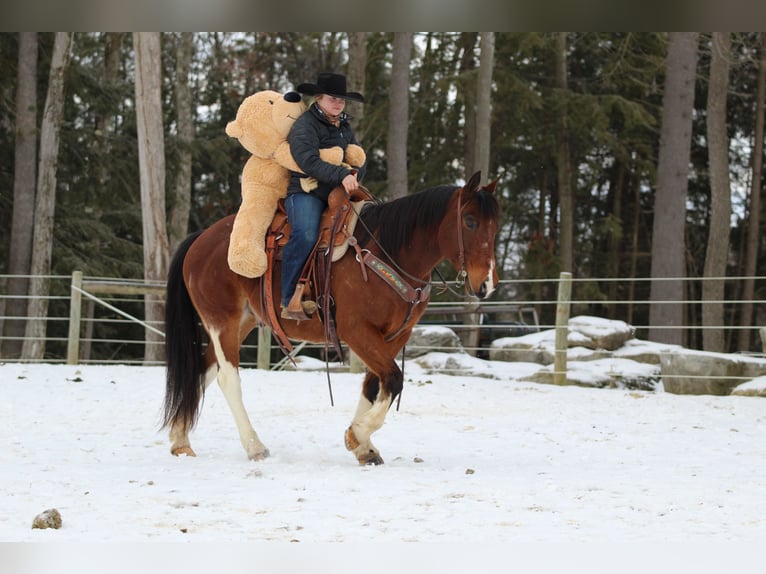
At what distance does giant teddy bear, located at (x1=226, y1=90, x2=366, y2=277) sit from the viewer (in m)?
5.53

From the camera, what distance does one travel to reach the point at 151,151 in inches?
481

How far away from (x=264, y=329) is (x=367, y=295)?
5403 millimetres

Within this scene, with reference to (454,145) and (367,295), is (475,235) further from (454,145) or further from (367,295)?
(454,145)

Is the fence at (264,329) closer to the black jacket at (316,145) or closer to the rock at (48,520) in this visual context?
the black jacket at (316,145)

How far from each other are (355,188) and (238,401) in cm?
158

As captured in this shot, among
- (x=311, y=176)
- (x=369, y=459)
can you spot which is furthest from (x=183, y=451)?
(x=311, y=176)

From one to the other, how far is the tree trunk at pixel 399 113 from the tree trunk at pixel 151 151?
14.1ft

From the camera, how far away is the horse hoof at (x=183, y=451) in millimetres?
5770

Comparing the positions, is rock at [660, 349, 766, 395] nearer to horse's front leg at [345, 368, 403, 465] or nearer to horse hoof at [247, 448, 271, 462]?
horse's front leg at [345, 368, 403, 465]

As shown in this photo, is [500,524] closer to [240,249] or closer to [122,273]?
[240,249]

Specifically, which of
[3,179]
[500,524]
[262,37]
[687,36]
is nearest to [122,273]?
[3,179]

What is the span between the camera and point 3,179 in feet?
57.4

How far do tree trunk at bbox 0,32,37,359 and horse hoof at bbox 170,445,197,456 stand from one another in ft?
37.9

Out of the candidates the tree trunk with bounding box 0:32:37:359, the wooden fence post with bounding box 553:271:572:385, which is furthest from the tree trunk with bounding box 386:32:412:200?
the tree trunk with bounding box 0:32:37:359
